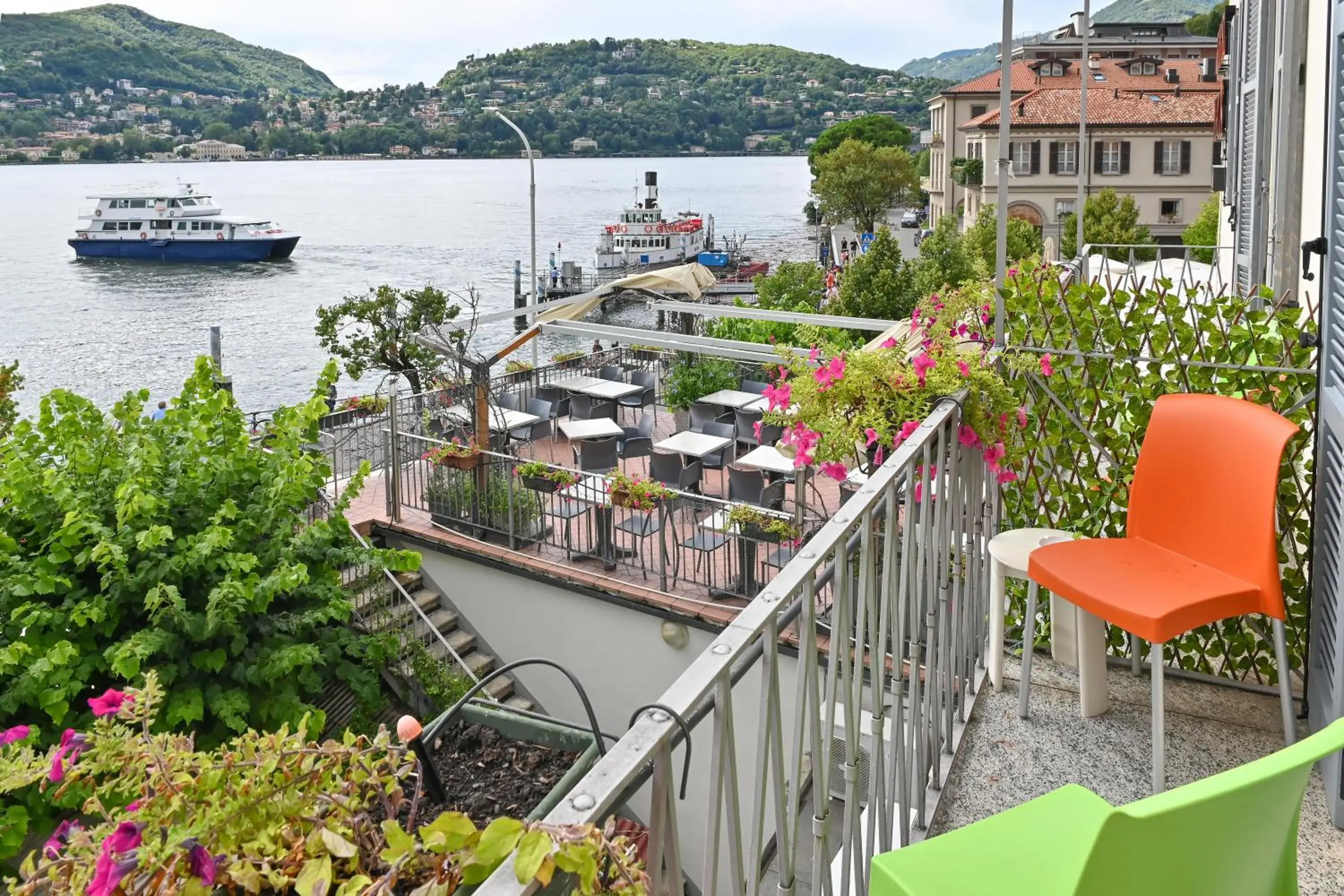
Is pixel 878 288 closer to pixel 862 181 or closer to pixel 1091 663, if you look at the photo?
pixel 1091 663

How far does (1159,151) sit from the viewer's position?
50.0 meters

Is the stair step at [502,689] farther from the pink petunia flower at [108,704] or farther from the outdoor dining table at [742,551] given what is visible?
the pink petunia flower at [108,704]

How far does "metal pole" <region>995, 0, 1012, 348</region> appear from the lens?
119 inches

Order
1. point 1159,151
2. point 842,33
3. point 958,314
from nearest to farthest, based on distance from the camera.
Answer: point 958,314, point 1159,151, point 842,33

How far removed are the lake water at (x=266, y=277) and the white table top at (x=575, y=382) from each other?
27.7 meters

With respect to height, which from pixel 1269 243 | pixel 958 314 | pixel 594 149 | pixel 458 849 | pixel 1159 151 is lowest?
pixel 458 849

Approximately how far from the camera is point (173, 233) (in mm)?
78500

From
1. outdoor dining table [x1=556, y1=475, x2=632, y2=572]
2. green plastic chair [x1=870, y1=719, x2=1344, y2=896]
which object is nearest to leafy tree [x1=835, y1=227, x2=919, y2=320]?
outdoor dining table [x1=556, y1=475, x2=632, y2=572]

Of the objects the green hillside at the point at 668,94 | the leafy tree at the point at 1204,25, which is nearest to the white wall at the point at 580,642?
the leafy tree at the point at 1204,25

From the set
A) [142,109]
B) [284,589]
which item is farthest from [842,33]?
[284,589]

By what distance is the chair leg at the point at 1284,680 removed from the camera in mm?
2689

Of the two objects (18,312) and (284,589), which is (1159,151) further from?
(18,312)

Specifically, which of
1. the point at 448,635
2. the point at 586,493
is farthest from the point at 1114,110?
the point at 448,635

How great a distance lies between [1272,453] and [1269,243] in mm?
4312
